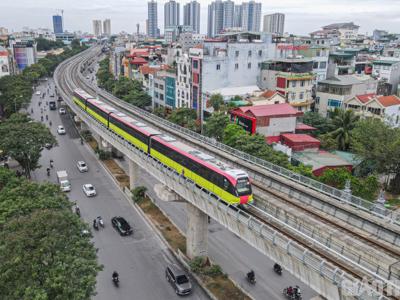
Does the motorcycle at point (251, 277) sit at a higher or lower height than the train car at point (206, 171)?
lower

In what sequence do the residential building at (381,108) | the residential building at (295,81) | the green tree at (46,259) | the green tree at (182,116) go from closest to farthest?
the green tree at (46,259) < the residential building at (381,108) < the residential building at (295,81) < the green tree at (182,116)

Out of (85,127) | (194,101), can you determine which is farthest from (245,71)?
(85,127)

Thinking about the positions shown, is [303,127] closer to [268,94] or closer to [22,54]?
[268,94]

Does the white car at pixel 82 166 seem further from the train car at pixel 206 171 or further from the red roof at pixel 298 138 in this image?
the red roof at pixel 298 138

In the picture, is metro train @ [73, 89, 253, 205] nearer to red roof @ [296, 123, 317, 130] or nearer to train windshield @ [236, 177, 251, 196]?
train windshield @ [236, 177, 251, 196]

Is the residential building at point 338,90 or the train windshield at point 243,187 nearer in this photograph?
the train windshield at point 243,187

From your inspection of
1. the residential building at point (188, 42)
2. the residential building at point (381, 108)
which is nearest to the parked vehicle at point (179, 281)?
the residential building at point (381, 108)
